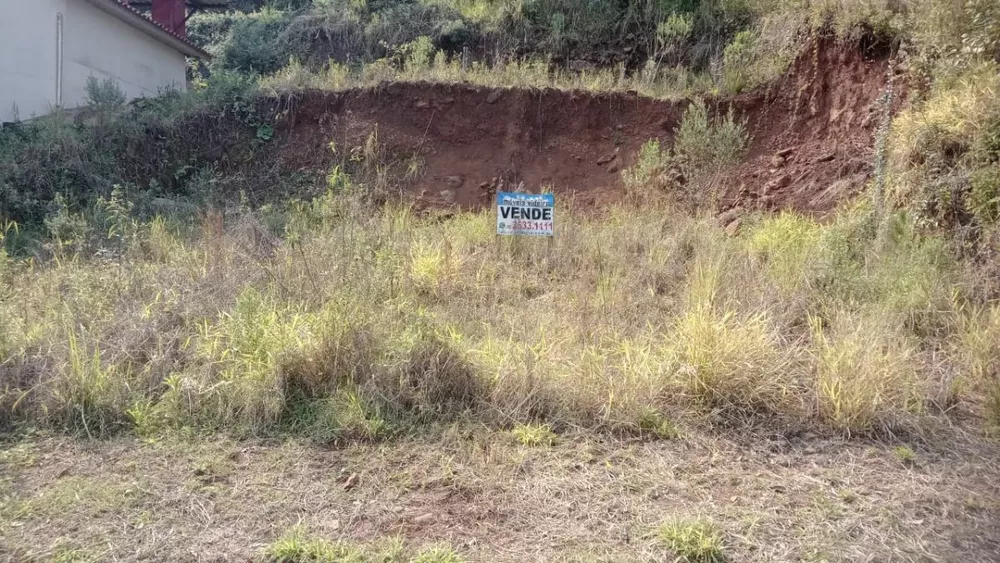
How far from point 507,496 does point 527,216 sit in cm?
373

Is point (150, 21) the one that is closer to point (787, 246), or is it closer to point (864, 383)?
point (787, 246)

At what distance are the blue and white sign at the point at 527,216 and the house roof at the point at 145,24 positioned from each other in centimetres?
1117

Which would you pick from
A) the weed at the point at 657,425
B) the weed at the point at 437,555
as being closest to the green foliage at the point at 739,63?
the weed at the point at 657,425

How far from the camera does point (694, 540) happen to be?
2.98 m

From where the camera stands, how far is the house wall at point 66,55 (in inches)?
448

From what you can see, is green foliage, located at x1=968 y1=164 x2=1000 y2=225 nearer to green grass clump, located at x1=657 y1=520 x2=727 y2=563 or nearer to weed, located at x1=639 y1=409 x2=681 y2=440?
weed, located at x1=639 y1=409 x2=681 y2=440

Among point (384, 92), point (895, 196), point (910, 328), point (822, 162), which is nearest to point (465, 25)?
point (384, 92)

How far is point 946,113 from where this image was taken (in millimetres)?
6469

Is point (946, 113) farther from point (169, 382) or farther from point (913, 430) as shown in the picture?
point (169, 382)

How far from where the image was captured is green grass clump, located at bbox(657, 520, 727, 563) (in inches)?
115

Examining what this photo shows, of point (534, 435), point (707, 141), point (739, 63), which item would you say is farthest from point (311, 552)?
point (739, 63)

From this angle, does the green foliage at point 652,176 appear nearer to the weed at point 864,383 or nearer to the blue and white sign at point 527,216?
the blue and white sign at point 527,216

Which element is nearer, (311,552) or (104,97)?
(311,552)

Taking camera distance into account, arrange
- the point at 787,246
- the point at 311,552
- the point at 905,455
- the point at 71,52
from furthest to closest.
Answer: the point at 71,52, the point at 787,246, the point at 905,455, the point at 311,552
